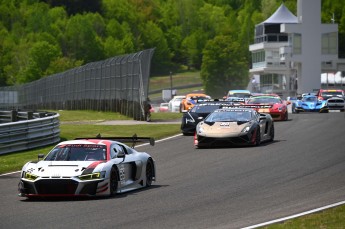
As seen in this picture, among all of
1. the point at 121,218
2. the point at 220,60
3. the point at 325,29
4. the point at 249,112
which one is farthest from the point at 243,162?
the point at 220,60

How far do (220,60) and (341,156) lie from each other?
13326 centimetres

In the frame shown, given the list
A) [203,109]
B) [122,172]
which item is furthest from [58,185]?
[203,109]

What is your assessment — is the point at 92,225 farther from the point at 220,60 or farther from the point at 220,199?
the point at 220,60

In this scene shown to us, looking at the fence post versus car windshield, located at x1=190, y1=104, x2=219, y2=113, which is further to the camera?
the fence post

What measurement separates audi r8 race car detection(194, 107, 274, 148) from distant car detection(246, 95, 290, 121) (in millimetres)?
12181

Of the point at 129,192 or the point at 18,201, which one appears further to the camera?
the point at 129,192

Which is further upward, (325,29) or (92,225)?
(325,29)

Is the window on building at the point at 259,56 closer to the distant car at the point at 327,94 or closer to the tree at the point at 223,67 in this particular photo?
the tree at the point at 223,67

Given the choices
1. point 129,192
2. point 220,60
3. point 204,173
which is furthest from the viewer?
point 220,60

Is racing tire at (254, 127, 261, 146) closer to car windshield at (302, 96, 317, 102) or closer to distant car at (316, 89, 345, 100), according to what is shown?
car windshield at (302, 96, 317, 102)

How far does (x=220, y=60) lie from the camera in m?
158

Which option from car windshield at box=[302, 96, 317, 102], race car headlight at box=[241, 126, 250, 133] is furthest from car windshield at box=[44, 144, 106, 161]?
car windshield at box=[302, 96, 317, 102]

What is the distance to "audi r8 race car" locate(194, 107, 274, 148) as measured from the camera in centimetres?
2889

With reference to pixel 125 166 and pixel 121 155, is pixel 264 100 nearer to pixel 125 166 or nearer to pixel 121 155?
pixel 125 166
